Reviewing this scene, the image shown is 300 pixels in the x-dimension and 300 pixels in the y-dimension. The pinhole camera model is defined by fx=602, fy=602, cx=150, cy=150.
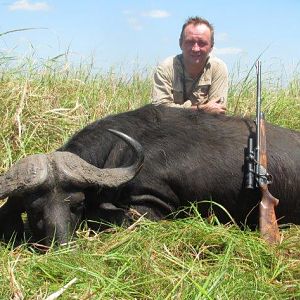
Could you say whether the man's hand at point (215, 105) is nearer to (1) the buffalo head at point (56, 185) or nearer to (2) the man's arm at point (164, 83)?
(2) the man's arm at point (164, 83)

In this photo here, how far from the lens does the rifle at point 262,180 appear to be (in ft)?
12.8

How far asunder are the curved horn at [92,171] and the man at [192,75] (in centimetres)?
210

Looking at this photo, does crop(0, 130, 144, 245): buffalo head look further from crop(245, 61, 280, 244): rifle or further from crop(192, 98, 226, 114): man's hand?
crop(192, 98, 226, 114): man's hand

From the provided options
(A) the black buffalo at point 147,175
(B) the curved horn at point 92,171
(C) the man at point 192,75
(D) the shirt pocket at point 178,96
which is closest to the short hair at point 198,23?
(C) the man at point 192,75

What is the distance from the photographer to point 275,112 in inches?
301

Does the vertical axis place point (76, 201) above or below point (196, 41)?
below

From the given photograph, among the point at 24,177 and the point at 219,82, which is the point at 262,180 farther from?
the point at 219,82

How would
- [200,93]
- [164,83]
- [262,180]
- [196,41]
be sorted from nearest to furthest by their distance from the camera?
[262,180] < [196,41] < [164,83] < [200,93]

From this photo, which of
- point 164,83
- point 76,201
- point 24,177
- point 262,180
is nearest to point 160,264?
point 76,201

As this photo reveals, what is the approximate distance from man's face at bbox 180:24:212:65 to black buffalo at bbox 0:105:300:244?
1.38 m

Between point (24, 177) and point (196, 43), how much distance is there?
2.80 m

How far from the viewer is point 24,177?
3785mm

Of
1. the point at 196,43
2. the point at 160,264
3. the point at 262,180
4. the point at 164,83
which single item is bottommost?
the point at 160,264

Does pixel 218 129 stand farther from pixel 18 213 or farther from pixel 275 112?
pixel 275 112
